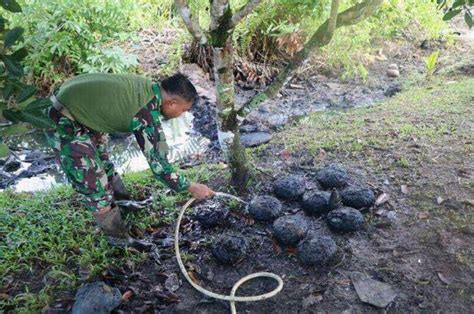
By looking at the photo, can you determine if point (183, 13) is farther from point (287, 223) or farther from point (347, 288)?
point (347, 288)

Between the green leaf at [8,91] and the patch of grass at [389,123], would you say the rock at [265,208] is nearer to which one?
the patch of grass at [389,123]

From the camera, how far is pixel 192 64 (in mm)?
7219

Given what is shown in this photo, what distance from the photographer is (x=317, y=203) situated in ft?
11.2

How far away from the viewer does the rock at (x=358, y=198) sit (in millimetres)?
3410

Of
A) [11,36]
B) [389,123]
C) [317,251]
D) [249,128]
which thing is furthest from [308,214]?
[11,36]

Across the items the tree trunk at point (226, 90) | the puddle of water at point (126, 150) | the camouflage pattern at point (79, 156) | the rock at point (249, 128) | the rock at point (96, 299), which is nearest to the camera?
the rock at point (96, 299)

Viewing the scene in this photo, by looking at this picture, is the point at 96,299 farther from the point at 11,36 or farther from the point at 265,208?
the point at 11,36

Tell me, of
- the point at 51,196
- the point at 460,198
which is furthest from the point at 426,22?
the point at 51,196

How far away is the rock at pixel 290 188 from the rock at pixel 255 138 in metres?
1.51

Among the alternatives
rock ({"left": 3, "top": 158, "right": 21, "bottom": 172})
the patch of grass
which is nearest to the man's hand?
the patch of grass

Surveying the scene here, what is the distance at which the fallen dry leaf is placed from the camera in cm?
354

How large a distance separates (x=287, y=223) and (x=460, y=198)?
158cm

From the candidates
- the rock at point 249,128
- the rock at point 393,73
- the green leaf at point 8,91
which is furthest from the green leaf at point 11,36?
the rock at point 393,73

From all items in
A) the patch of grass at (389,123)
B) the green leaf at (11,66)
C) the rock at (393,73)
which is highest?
the green leaf at (11,66)
